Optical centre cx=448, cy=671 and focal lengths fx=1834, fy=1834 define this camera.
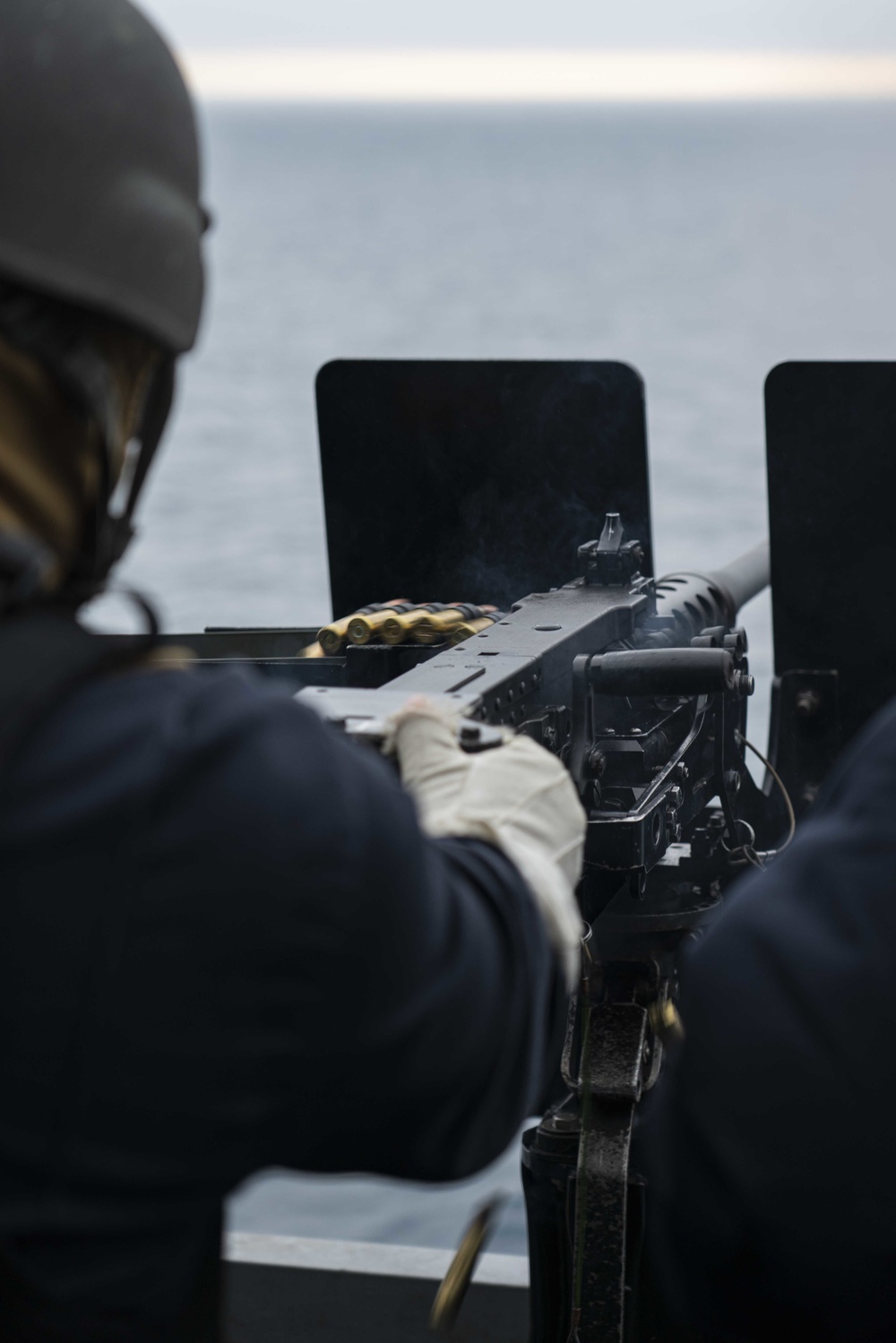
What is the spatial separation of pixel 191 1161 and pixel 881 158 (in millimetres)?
71404

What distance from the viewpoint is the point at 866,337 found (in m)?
22.5

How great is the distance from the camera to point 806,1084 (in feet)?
3.17

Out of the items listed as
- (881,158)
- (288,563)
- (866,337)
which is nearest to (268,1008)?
(288,563)

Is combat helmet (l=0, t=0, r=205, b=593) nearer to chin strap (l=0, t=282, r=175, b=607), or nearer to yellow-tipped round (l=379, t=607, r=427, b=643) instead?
chin strap (l=0, t=282, r=175, b=607)

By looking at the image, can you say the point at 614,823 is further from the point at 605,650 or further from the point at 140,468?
the point at 140,468

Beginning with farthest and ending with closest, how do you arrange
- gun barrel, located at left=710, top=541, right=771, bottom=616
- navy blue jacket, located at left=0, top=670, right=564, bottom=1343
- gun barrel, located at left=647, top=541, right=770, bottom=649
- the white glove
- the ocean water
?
the ocean water < gun barrel, located at left=710, top=541, right=771, bottom=616 < gun barrel, located at left=647, top=541, right=770, bottom=649 < the white glove < navy blue jacket, located at left=0, top=670, right=564, bottom=1343

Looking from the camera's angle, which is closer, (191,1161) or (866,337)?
(191,1161)

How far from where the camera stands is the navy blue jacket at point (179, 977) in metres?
0.92

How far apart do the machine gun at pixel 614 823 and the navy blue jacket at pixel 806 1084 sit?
624 mm

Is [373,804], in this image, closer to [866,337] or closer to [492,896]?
[492,896]

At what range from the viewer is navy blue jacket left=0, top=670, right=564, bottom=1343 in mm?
920

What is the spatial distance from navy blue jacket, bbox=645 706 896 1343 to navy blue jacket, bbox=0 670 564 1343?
6.0 inches

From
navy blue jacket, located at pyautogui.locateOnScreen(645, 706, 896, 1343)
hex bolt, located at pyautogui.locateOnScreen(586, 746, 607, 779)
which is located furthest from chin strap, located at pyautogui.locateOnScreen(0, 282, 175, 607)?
hex bolt, located at pyautogui.locateOnScreen(586, 746, 607, 779)

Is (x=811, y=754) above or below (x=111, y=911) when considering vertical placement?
below
